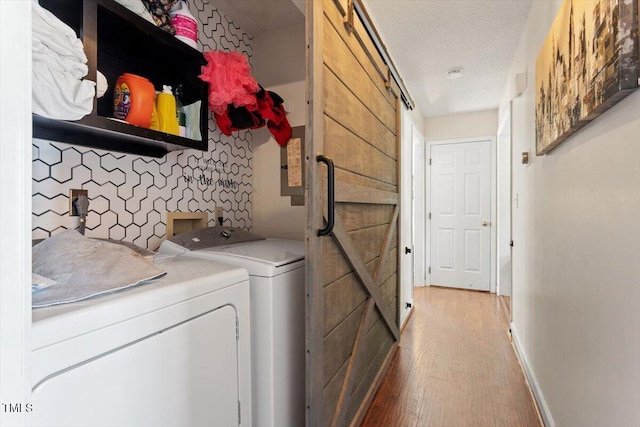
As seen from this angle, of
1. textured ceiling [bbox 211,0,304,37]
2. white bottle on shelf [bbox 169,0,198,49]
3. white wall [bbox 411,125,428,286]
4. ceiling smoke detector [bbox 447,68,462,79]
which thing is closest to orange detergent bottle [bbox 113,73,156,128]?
white bottle on shelf [bbox 169,0,198,49]

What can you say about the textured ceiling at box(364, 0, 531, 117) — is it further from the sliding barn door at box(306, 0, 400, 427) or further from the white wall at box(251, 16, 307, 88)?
the white wall at box(251, 16, 307, 88)

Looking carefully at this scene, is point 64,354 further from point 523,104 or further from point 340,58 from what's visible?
point 523,104

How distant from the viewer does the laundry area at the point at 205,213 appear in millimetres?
749

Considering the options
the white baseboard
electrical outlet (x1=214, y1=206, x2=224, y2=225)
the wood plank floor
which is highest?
electrical outlet (x1=214, y1=206, x2=224, y2=225)

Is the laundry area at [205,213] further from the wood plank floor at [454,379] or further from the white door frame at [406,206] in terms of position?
the white door frame at [406,206]

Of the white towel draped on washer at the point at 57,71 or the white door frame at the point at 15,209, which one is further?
the white towel draped on washer at the point at 57,71

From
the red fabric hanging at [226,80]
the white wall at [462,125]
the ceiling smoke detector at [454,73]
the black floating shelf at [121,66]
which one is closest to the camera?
the black floating shelf at [121,66]

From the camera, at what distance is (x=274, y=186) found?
2162 millimetres

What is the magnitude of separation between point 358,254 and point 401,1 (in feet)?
5.44

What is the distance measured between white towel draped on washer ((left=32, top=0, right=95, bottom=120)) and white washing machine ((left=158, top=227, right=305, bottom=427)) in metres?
0.66

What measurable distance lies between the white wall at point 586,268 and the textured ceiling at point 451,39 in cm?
28

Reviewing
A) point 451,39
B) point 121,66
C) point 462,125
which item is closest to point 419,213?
point 462,125

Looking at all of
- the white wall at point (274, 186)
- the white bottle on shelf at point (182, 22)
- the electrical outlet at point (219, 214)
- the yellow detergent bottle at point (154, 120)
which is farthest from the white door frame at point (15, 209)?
the white wall at point (274, 186)

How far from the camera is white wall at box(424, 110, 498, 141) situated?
13.9ft
